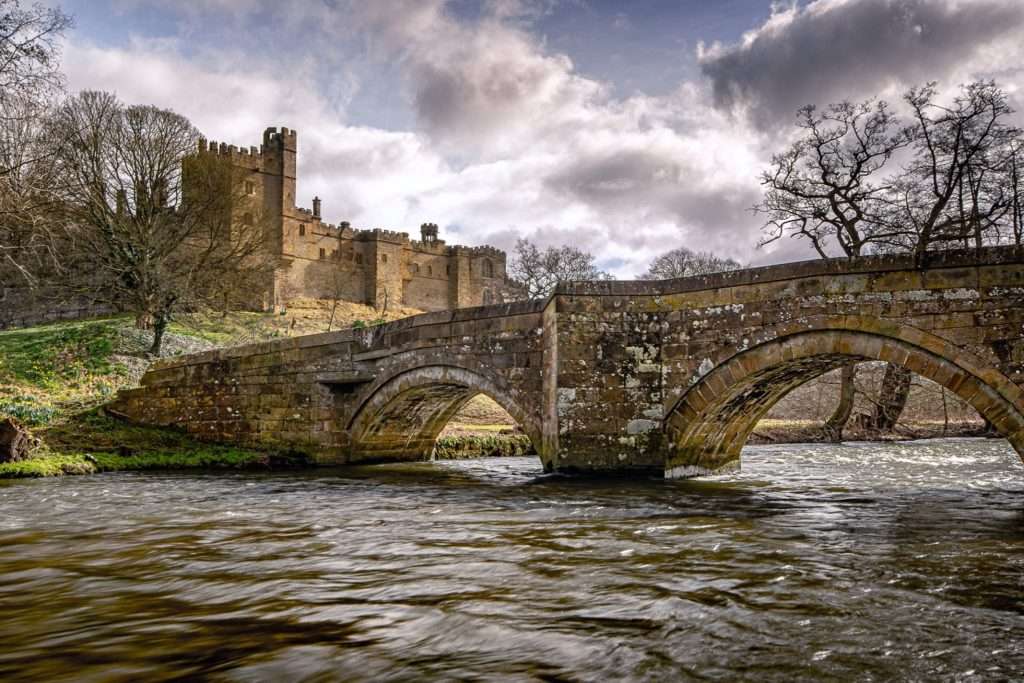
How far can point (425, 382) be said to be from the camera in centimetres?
1302

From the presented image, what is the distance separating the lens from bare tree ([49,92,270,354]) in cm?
2569

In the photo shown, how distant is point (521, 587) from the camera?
459 centimetres

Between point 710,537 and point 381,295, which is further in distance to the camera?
point 381,295

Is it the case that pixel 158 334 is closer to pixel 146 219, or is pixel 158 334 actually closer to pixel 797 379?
pixel 146 219

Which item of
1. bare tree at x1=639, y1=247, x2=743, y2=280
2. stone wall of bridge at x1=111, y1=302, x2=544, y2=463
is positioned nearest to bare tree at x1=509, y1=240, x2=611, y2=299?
bare tree at x1=639, y1=247, x2=743, y2=280

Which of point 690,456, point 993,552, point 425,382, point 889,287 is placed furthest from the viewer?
point 425,382

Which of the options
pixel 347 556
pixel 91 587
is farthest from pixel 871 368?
pixel 91 587

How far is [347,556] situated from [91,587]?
1678 mm

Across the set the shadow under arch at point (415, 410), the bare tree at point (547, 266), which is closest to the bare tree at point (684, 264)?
the bare tree at point (547, 266)

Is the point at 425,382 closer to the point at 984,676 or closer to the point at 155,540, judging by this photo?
the point at 155,540

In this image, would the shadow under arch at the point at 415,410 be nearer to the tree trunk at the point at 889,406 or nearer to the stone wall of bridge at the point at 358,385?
the stone wall of bridge at the point at 358,385

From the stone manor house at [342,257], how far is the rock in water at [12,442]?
2618 cm

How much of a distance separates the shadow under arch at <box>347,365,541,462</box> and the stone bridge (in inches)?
1.3

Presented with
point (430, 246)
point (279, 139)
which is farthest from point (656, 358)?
point (430, 246)
